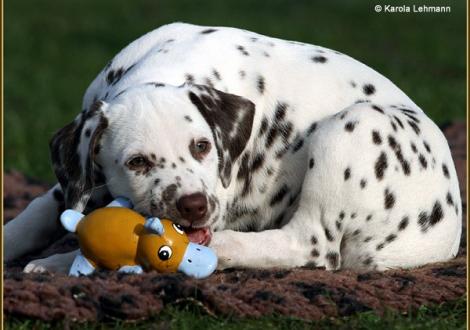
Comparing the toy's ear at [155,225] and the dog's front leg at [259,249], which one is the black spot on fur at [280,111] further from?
the toy's ear at [155,225]

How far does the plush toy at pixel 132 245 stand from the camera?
5.49 metres

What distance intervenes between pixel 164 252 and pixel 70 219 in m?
0.58

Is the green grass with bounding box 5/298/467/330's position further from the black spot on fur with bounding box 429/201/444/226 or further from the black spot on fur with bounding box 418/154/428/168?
the black spot on fur with bounding box 418/154/428/168

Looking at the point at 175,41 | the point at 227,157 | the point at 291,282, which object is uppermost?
the point at 175,41

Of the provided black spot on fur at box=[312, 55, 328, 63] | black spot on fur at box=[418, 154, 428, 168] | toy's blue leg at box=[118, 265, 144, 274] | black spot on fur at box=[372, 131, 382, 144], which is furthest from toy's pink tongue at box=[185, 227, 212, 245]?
black spot on fur at box=[312, 55, 328, 63]

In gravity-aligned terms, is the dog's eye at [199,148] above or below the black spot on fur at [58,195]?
above

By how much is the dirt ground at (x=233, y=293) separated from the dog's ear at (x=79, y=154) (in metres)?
0.60

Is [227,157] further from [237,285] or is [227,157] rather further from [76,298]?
[76,298]

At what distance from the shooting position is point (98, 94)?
22.1 ft

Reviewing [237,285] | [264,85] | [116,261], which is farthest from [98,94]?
[237,285]

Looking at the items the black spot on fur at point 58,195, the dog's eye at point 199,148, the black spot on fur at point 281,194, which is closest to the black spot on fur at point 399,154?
the black spot on fur at point 281,194

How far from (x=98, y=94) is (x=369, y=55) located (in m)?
11.5

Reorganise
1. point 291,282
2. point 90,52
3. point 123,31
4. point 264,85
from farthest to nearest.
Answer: point 123,31 < point 90,52 < point 264,85 < point 291,282

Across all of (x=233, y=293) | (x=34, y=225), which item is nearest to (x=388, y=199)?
(x=233, y=293)
